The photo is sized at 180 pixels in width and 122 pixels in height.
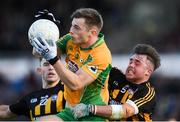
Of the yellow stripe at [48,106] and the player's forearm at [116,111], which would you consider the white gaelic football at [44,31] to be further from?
the yellow stripe at [48,106]

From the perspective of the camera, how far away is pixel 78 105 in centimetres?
823

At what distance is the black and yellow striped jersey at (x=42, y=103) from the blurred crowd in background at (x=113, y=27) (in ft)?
26.1

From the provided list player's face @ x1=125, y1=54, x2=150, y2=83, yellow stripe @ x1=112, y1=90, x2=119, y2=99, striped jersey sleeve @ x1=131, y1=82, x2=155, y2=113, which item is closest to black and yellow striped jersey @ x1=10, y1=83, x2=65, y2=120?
yellow stripe @ x1=112, y1=90, x2=119, y2=99

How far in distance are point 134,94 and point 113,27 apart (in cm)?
1250

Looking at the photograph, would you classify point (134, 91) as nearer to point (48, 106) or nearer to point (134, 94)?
point (134, 94)

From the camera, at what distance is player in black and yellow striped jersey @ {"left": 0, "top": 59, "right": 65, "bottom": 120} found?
947 centimetres

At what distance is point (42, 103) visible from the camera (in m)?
9.55

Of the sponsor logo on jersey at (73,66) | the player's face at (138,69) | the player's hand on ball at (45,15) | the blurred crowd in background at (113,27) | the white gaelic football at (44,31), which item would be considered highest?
the player's hand on ball at (45,15)

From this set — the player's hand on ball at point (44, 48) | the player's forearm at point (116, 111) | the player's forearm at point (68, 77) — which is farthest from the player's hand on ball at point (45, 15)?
the player's forearm at point (116, 111)

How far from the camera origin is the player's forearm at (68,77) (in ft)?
25.4

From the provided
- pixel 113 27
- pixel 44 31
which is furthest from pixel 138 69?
pixel 113 27

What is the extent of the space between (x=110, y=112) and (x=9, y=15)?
14098 millimetres

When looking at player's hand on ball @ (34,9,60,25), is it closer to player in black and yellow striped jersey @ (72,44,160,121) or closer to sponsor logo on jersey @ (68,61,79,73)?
sponsor logo on jersey @ (68,61,79,73)

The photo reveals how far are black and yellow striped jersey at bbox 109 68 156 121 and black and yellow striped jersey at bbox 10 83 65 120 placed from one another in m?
0.78
